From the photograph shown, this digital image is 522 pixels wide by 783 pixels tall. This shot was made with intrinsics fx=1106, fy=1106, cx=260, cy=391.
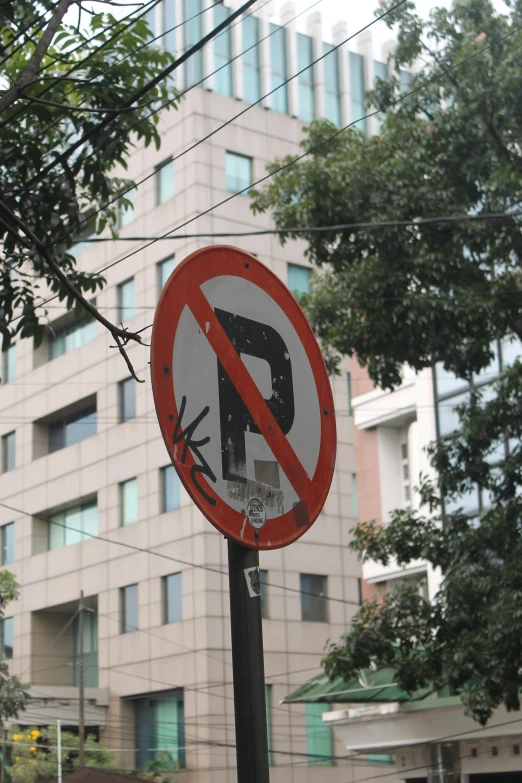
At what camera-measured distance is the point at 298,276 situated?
36.8 meters

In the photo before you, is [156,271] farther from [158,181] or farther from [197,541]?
[197,541]

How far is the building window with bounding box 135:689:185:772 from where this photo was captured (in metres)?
32.5

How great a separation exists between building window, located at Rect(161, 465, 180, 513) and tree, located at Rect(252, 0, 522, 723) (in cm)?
2008

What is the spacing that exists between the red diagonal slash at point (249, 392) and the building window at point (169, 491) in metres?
30.9

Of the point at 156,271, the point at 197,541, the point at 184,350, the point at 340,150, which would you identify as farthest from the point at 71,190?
the point at 156,271

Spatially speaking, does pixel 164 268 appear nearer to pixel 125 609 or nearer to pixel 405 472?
pixel 125 609

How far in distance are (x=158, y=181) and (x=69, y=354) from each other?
22.9 ft

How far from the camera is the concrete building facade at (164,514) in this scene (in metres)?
32.6

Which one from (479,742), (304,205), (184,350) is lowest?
(479,742)

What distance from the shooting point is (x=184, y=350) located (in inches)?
106

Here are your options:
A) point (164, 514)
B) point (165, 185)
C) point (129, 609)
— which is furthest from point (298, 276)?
point (129, 609)

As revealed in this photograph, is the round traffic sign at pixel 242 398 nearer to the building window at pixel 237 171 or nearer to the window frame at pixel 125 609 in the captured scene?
the window frame at pixel 125 609

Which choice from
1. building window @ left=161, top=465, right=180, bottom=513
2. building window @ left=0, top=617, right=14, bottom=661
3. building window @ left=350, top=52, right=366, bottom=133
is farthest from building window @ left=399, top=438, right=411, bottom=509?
building window @ left=0, top=617, right=14, bottom=661

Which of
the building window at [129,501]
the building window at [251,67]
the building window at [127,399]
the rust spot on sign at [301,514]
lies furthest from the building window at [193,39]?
the rust spot on sign at [301,514]
